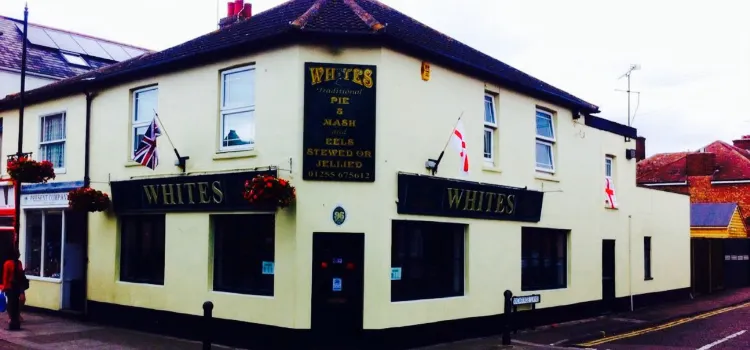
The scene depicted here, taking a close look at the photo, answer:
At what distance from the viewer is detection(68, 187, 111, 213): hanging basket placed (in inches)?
611

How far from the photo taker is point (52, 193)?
1777 cm

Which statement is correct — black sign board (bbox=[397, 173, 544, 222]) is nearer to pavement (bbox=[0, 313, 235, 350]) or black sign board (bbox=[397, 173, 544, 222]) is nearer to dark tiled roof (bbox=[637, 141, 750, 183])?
pavement (bbox=[0, 313, 235, 350])

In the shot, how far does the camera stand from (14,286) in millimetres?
15000

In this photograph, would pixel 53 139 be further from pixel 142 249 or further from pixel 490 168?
pixel 490 168

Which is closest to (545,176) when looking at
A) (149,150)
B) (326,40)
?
(326,40)

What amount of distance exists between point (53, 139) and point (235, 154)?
24.7 feet

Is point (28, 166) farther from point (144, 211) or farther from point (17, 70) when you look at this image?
point (17, 70)

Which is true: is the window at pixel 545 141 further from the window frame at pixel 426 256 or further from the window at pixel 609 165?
the window frame at pixel 426 256

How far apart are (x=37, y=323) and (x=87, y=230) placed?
2348 mm

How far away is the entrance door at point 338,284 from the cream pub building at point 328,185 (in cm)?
3


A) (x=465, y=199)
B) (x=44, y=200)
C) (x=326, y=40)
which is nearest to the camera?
(x=326, y=40)

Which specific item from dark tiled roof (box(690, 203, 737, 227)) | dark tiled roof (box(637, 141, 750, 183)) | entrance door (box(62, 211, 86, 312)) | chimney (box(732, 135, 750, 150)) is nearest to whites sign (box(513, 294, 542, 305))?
entrance door (box(62, 211, 86, 312))

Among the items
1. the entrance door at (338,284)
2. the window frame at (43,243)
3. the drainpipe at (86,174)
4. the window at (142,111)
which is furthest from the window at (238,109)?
the window frame at (43,243)

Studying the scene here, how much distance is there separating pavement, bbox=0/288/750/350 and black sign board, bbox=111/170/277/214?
2644 millimetres
